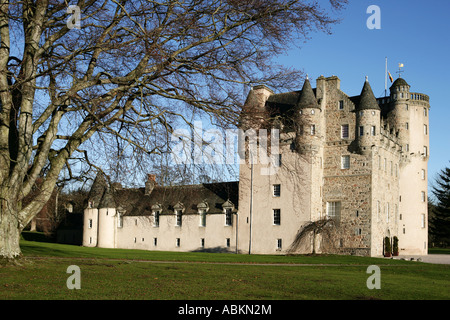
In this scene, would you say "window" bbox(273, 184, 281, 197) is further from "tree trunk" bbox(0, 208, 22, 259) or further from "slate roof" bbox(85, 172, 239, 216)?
"tree trunk" bbox(0, 208, 22, 259)

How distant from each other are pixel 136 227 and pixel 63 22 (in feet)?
134

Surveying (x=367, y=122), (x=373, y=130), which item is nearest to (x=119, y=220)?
(x=367, y=122)

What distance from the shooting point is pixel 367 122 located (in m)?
44.8

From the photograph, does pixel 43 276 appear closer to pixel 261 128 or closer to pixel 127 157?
pixel 127 157

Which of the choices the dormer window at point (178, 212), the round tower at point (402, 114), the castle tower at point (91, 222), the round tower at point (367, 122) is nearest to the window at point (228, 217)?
the dormer window at point (178, 212)

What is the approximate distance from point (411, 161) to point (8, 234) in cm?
4481

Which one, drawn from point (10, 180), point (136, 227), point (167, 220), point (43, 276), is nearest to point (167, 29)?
point (10, 180)

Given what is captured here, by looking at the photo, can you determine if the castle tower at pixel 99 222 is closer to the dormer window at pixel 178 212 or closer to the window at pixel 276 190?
the dormer window at pixel 178 212

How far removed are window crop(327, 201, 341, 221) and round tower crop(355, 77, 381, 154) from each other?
17.1 feet

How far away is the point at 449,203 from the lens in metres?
67.2

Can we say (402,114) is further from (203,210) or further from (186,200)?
(186,200)

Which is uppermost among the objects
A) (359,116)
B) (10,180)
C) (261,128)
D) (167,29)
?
(359,116)

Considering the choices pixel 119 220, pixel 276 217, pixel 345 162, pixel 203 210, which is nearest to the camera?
pixel 345 162

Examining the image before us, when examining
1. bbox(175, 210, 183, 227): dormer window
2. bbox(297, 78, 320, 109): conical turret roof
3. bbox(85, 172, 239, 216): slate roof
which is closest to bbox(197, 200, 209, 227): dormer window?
bbox(85, 172, 239, 216): slate roof
